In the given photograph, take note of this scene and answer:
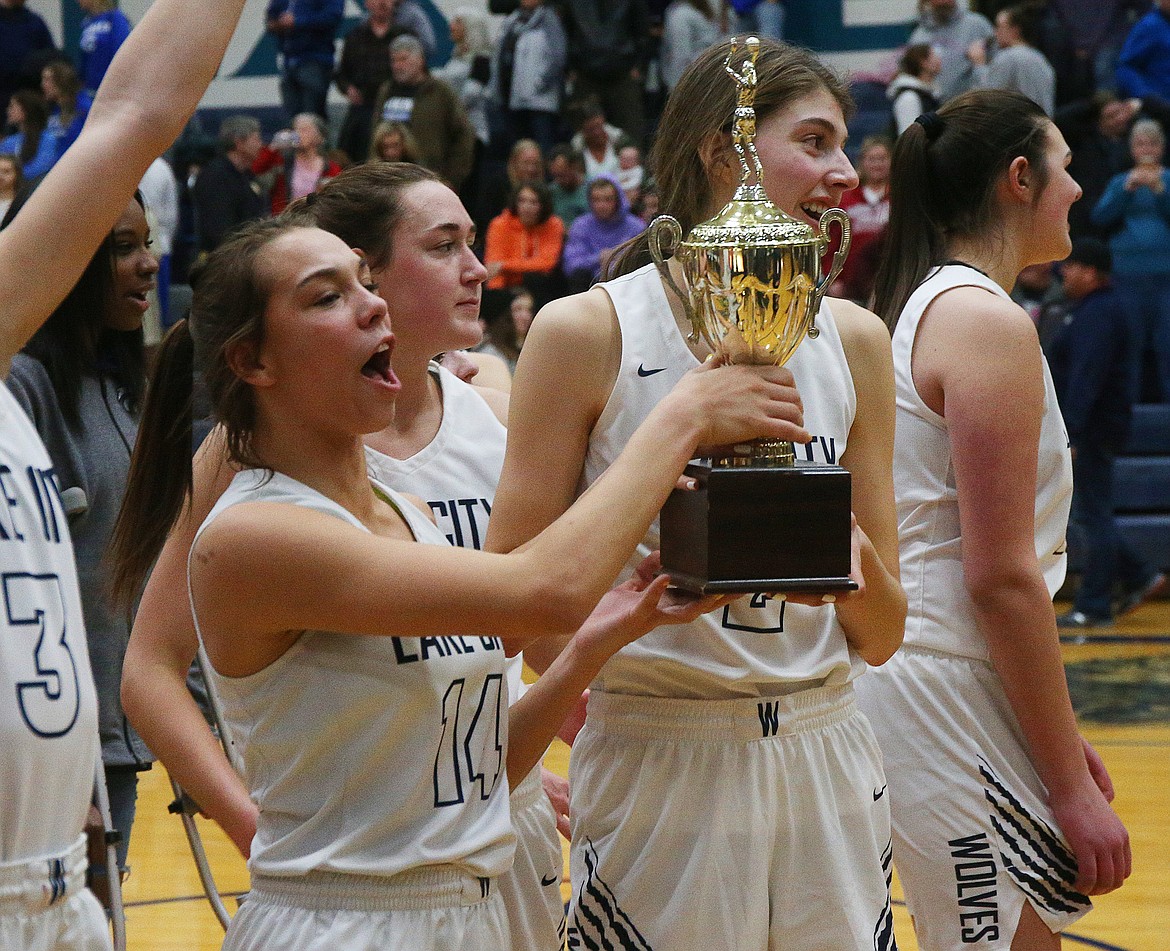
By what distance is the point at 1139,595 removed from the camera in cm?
891

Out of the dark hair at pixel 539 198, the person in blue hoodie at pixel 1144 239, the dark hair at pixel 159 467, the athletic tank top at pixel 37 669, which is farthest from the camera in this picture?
the dark hair at pixel 539 198

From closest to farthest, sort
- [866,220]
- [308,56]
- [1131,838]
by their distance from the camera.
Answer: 1. [1131,838]
2. [866,220]
3. [308,56]

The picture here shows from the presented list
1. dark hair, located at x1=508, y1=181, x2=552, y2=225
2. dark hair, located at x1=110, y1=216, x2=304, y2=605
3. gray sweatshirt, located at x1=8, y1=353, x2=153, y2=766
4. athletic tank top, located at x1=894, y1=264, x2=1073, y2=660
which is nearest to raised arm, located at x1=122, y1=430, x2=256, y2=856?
dark hair, located at x1=110, y1=216, x2=304, y2=605

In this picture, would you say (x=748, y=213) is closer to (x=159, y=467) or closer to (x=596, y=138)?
(x=159, y=467)

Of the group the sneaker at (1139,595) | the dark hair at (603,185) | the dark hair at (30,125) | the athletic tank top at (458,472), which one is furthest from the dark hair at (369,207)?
the dark hair at (30,125)

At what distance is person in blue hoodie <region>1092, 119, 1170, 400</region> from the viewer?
9719mm

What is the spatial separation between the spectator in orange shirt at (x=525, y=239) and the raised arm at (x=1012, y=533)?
7.97m

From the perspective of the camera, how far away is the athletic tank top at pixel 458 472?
2320 mm

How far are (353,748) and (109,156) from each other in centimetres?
66

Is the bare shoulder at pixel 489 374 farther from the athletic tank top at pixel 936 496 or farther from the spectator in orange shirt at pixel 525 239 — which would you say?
the spectator in orange shirt at pixel 525 239

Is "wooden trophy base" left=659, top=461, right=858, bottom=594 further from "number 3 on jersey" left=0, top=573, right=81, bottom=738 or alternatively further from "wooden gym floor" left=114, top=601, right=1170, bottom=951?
"wooden gym floor" left=114, top=601, right=1170, bottom=951

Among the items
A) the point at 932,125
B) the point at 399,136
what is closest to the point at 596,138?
the point at 399,136

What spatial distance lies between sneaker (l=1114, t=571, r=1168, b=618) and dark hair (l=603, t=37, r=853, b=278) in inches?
281

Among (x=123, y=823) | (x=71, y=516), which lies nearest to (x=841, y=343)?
(x=71, y=516)
